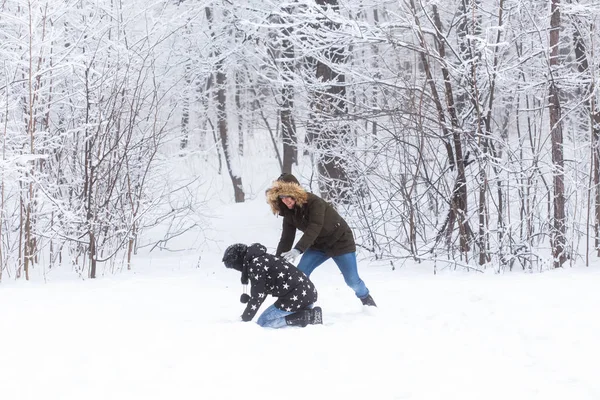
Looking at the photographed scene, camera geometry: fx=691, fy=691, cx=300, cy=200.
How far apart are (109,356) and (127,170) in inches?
204

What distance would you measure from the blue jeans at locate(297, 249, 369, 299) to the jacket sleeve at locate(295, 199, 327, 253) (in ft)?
1.31

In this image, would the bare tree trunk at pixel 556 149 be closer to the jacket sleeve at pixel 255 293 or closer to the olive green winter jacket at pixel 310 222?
the olive green winter jacket at pixel 310 222

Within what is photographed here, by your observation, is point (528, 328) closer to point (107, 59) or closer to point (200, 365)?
point (200, 365)

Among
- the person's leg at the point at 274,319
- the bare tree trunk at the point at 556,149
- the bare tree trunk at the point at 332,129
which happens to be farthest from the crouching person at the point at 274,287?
the bare tree trunk at the point at 556,149

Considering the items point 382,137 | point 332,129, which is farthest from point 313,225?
point 332,129

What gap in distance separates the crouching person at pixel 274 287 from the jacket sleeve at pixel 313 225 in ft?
0.76

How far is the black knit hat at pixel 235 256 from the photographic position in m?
5.48

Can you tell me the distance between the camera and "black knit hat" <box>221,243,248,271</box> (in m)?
5.48

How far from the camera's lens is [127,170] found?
937cm

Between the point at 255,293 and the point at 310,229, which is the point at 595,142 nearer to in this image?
the point at 310,229

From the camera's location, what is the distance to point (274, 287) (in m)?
5.44

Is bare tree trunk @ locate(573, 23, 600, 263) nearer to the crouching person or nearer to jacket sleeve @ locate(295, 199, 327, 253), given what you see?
jacket sleeve @ locate(295, 199, 327, 253)

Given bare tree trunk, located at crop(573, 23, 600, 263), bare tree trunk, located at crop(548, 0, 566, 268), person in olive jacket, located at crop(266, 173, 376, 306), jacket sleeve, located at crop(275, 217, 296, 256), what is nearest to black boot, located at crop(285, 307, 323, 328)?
person in olive jacket, located at crop(266, 173, 376, 306)

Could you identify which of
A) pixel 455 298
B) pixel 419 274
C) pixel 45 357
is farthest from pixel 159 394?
pixel 419 274
